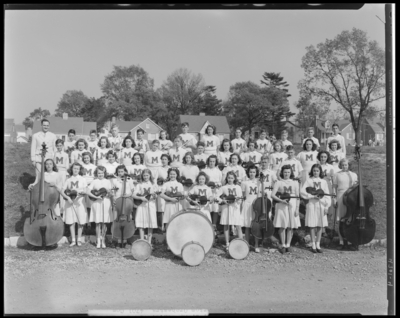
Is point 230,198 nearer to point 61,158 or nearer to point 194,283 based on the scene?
point 194,283

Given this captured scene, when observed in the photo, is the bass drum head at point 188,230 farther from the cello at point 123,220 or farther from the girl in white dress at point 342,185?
the girl in white dress at point 342,185

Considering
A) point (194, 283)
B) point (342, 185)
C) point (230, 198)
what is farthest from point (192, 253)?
point (342, 185)

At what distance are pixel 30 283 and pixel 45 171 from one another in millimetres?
1887

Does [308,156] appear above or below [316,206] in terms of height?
above

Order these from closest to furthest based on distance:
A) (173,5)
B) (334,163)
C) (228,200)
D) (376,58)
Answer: (173,5) → (376,58) → (228,200) → (334,163)

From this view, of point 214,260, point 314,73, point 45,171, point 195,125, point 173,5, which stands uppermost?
point 173,5

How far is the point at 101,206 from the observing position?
7.83 m

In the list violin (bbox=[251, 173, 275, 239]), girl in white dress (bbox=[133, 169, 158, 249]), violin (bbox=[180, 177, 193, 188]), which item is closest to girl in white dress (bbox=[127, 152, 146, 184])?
girl in white dress (bbox=[133, 169, 158, 249])

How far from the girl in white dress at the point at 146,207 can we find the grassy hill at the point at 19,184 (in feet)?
6.51

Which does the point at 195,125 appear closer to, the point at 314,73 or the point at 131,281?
the point at 314,73

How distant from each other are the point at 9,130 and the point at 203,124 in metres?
3.35

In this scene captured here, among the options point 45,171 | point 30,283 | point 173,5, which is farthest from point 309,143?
point 30,283

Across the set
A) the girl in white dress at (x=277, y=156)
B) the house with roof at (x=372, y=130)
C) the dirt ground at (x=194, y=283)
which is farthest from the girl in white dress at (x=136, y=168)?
the house with roof at (x=372, y=130)

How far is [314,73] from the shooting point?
7664 millimetres
